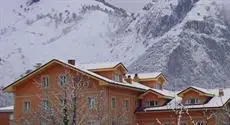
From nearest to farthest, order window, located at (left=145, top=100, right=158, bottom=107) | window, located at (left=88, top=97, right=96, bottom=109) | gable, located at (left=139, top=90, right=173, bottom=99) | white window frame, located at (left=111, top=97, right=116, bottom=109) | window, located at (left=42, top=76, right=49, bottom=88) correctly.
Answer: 1. window, located at (left=88, top=97, right=96, bottom=109)
2. white window frame, located at (left=111, top=97, right=116, bottom=109)
3. window, located at (left=42, top=76, right=49, bottom=88)
4. gable, located at (left=139, top=90, right=173, bottom=99)
5. window, located at (left=145, top=100, right=158, bottom=107)

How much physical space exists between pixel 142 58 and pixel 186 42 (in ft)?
48.2

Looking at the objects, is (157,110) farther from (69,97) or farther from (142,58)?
(142,58)

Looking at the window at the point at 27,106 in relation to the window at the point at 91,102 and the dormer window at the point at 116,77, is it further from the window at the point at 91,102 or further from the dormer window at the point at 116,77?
the dormer window at the point at 116,77

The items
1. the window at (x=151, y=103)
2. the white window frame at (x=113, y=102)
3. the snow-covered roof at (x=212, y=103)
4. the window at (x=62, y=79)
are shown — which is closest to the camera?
the window at (x=62, y=79)

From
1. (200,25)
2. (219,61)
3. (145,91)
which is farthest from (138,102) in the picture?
(200,25)

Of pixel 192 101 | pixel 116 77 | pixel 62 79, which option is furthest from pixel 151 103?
pixel 62 79

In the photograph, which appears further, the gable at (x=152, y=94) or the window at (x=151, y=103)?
the window at (x=151, y=103)

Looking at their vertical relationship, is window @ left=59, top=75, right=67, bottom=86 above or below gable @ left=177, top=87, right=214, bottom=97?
above

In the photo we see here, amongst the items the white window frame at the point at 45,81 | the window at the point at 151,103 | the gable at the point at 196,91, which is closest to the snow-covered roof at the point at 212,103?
the gable at the point at 196,91

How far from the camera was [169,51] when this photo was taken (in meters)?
178

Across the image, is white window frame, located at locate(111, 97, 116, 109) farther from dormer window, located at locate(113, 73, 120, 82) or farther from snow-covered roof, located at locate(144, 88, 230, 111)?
snow-covered roof, located at locate(144, 88, 230, 111)

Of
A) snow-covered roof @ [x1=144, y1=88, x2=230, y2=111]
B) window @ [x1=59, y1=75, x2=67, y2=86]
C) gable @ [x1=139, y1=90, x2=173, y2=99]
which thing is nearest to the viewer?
window @ [x1=59, y1=75, x2=67, y2=86]

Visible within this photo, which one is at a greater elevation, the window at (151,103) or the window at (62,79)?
the window at (62,79)

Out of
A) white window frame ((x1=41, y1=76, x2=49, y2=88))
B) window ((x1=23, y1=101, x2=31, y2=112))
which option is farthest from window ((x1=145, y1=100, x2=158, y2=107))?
window ((x1=23, y1=101, x2=31, y2=112))
